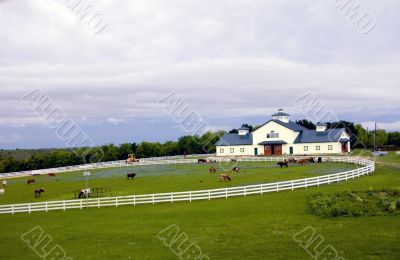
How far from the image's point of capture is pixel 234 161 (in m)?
70.0

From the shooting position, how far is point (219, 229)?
872 inches

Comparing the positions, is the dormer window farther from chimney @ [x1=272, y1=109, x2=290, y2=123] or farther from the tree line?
the tree line

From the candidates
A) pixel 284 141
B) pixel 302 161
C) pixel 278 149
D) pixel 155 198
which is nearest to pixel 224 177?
pixel 155 198

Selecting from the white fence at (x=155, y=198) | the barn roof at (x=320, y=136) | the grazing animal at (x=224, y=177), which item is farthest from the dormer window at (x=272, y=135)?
the white fence at (x=155, y=198)

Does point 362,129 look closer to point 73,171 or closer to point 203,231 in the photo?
point 73,171

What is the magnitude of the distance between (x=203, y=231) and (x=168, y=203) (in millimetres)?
10079

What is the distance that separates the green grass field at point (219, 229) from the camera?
18.0 meters

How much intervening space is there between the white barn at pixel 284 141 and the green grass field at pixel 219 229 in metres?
45.9

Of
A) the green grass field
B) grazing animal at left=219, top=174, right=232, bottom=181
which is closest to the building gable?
grazing animal at left=219, top=174, right=232, bottom=181

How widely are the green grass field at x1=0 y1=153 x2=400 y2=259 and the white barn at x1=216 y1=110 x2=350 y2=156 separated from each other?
45.9 m

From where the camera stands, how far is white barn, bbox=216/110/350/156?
79750mm

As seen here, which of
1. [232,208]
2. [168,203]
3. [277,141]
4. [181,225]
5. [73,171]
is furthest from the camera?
[277,141]

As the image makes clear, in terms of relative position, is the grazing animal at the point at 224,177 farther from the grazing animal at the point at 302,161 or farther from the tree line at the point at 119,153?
the tree line at the point at 119,153

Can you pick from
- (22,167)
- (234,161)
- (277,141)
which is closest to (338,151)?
(277,141)
